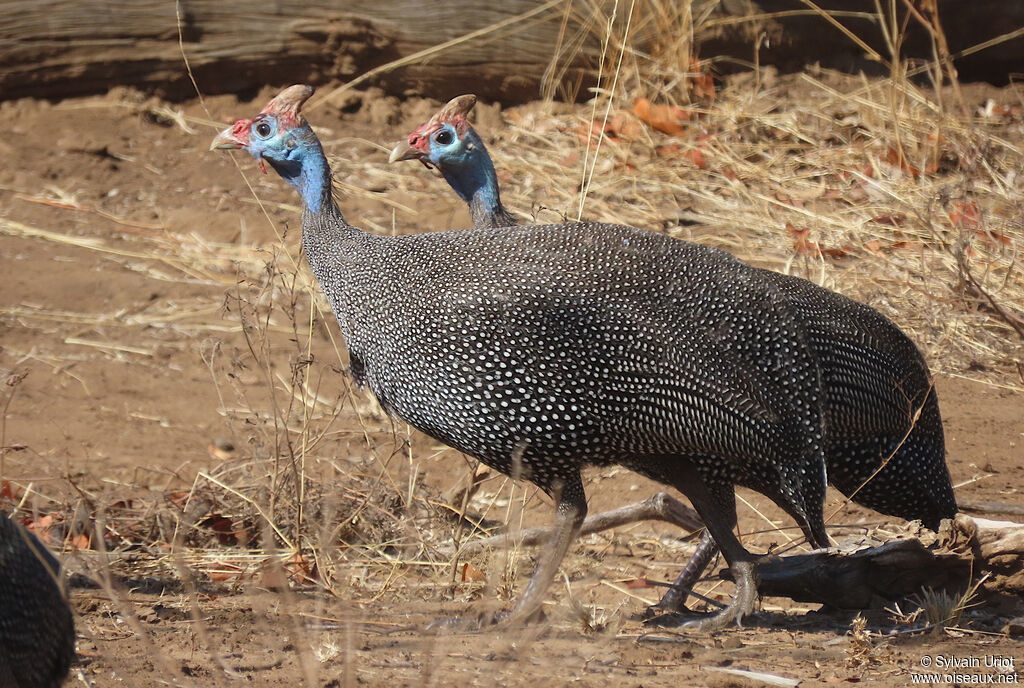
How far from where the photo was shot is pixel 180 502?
4398mm

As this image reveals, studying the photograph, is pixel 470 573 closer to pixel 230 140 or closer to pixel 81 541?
pixel 81 541

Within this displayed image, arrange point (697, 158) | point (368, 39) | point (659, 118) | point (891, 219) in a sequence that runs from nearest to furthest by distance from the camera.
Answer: point (891, 219), point (697, 158), point (659, 118), point (368, 39)

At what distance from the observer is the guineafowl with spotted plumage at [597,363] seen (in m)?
3.30

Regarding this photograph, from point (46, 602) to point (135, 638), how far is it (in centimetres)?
78

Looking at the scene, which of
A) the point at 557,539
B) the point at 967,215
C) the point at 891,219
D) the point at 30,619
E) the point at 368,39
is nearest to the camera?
the point at 30,619

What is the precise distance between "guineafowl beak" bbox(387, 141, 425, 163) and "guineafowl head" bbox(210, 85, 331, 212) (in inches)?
14.0

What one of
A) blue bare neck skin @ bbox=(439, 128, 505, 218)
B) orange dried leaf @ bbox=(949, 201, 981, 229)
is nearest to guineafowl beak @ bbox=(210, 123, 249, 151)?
blue bare neck skin @ bbox=(439, 128, 505, 218)

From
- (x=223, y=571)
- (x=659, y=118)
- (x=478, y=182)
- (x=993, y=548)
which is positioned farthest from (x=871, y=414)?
(x=659, y=118)

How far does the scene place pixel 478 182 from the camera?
14.4 feet

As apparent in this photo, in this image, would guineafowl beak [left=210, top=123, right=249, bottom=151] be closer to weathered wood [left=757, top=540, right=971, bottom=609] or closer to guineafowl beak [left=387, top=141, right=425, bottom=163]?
guineafowl beak [left=387, top=141, right=425, bottom=163]

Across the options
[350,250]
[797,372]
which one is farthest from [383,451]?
[797,372]

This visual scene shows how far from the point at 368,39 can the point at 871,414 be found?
5175 mm

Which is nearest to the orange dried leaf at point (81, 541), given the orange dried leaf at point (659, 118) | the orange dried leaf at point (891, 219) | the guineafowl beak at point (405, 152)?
the guineafowl beak at point (405, 152)

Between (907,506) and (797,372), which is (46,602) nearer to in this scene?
(797,372)
